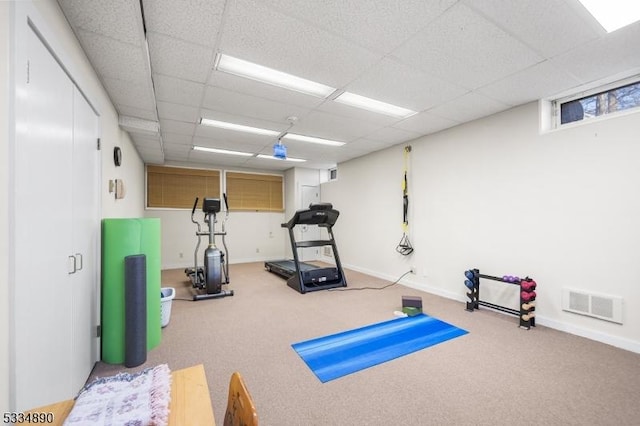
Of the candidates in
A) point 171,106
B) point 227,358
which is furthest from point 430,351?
point 171,106

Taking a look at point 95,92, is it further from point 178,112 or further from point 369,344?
point 369,344

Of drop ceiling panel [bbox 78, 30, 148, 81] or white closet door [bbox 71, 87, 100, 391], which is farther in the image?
drop ceiling panel [bbox 78, 30, 148, 81]

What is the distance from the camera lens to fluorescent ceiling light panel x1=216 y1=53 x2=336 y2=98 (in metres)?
2.42

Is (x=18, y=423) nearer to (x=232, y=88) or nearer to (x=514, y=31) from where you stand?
(x=232, y=88)

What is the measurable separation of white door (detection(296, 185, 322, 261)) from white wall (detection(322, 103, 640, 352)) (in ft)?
9.04

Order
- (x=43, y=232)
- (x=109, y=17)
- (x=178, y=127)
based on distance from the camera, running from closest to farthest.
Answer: (x=43, y=232)
(x=109, y=17)
(x=178, y=127)

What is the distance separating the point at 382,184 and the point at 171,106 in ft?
12.6

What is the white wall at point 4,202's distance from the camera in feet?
3.31

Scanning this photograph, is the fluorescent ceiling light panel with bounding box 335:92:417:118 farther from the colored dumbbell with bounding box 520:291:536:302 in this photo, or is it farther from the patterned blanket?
the patterned blanket

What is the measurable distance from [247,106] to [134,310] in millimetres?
2461

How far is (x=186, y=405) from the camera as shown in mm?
845

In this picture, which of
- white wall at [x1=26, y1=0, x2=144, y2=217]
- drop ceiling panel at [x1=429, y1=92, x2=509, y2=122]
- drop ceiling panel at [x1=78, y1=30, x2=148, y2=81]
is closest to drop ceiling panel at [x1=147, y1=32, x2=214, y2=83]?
drop ceiling panel at [x1=78, y1=30, x2=148, y2=81]

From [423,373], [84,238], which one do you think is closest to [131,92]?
[84,238]

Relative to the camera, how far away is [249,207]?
7.42 m
